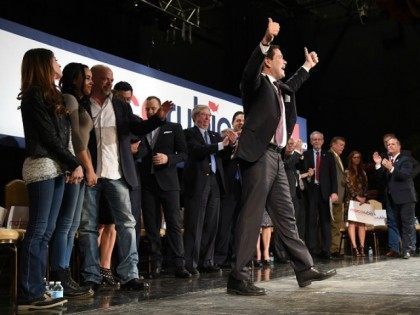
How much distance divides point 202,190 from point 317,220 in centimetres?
292

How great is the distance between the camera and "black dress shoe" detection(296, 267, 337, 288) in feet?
12.1

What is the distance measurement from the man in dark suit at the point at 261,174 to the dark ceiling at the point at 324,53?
542 cm

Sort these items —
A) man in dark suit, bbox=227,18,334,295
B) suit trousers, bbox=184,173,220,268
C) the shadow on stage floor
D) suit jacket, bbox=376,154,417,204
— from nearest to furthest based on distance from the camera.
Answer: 1. the shadow on stage floor
2. man in dark suit, bbox=227,18,334,295
3. suit trousers, bbox=184,173,220,268
4. suit jacket, bbox=376,154,417,204

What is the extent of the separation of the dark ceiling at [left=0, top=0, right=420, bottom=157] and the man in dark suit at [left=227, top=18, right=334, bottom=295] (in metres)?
5.42

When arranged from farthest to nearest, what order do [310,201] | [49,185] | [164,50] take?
[164,50] → [310,201] → [49,185]

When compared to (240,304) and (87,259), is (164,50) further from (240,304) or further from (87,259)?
(240,304)

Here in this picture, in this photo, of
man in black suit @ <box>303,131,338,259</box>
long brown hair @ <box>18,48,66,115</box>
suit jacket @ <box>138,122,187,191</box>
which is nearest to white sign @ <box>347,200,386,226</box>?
man in black suit @ <box>303,131,338,259</box>

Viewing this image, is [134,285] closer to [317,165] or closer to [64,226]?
[64,226]

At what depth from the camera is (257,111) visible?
12.2 feet

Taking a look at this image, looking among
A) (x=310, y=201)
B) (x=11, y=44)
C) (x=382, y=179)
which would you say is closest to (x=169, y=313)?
(x=11, y=44)

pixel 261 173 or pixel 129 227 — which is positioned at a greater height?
pixel 261 173

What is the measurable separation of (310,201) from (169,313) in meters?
5.21

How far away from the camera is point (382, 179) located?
788 centimetres

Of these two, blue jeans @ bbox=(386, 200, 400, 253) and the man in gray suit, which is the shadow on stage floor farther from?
Answer: blue jeans @ bbox=(386, 200, 400, 253)
